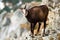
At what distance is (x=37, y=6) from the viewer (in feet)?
14.6

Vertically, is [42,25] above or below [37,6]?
below

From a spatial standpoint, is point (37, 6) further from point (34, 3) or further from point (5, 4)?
point (5, 4)

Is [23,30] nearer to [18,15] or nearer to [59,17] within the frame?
[18,15]

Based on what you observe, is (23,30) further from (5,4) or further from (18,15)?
(5,4)

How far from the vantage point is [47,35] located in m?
4.29

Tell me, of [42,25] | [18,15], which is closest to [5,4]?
[18,15]

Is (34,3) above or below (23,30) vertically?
above

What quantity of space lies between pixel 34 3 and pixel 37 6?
69 mm

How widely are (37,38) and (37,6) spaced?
535 millimetres

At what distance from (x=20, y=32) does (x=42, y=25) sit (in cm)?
37

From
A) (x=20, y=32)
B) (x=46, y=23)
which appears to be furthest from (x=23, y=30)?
(x=46, y=23)

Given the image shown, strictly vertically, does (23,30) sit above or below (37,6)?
below

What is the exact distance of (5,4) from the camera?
454cm

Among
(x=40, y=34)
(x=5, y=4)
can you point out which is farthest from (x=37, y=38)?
(x=5, y=4)
